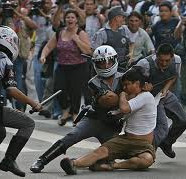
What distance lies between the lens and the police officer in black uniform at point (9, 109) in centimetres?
807

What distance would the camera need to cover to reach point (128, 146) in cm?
907

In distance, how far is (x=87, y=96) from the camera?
14.2 m

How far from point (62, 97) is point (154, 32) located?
2.47m

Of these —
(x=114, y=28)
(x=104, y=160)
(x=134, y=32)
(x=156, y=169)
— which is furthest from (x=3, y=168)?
(x=134, y=32)

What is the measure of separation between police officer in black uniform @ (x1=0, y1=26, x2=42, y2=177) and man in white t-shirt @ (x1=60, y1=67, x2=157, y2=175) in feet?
2.75

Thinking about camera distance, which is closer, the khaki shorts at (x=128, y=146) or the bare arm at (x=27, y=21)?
the khaki shorts at (x=128, y=146)

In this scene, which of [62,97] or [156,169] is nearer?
[156,169]

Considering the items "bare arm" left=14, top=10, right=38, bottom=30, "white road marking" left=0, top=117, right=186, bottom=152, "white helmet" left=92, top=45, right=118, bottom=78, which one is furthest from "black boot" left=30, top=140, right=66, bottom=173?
"bare arm" left=14, top=10, right=38, bottom=30

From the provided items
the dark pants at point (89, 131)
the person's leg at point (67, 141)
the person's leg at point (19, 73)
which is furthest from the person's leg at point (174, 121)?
the person's leg at point (19, 73)

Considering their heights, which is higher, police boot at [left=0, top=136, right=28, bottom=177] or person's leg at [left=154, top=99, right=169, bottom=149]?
police boot at [left=0, top=136, right=28, bottom=177]

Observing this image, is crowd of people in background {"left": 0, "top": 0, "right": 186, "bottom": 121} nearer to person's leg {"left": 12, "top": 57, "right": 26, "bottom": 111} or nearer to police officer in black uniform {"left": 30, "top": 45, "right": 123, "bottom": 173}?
person's leg {"left": 12, "top": 57, "right": 26, "bottom": 111}

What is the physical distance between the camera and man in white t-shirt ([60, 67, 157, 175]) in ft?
29.5

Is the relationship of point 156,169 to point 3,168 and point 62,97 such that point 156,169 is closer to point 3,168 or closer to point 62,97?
point 3,168

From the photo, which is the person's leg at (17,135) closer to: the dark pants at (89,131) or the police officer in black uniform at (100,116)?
the police officer in black uniform at (100,116)
